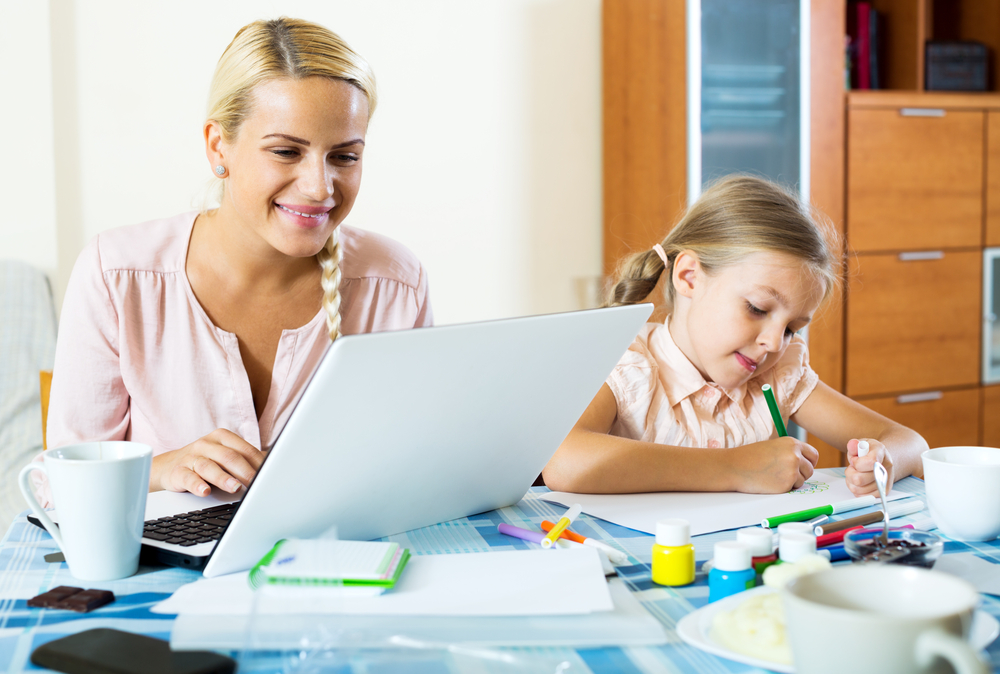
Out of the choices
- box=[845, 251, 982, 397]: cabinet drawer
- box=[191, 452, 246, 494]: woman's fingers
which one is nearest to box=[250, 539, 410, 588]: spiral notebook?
box=[191, 452, 246, 494]: woman's fingers

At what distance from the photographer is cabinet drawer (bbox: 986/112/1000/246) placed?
272 centimetres

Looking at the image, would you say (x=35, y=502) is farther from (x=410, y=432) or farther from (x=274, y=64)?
(x=274, y=64)

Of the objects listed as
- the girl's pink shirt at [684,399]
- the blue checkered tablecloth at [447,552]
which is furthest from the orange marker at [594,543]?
the girl's pink shirt at [684,399]

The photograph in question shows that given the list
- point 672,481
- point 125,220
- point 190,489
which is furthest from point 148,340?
point 125,220

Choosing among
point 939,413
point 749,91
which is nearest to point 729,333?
point 749,91

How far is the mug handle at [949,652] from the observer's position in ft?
1.20

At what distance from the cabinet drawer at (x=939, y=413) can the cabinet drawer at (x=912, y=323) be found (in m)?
0.04

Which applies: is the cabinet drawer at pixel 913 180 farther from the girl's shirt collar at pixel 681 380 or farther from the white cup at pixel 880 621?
the white cup at pixel 880 621

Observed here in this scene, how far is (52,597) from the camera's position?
0.61 meters

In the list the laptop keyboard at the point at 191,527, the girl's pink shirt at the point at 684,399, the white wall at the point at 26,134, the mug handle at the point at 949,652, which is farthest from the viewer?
the white wall at the point at 26,134

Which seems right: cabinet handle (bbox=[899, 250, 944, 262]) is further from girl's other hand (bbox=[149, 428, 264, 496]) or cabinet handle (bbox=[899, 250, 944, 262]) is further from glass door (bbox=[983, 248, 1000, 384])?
girl's other hand (bbox=[149, 428, 264, 496])

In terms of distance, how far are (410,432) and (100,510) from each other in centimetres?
23

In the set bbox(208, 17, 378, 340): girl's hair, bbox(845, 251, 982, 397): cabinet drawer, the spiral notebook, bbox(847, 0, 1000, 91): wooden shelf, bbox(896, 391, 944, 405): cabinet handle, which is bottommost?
bbox(896, 391, 944, 405): cabinet handle

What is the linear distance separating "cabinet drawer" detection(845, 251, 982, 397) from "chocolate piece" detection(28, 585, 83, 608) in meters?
2.38
